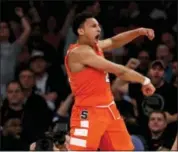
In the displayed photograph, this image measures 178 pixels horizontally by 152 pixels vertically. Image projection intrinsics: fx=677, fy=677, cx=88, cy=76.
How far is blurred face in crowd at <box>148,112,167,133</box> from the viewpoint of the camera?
6.90 m

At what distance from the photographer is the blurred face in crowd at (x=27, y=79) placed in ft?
26.0

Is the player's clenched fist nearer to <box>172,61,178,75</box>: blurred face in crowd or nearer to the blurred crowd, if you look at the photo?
the blurred crowd

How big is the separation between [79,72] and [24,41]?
358 centimetres

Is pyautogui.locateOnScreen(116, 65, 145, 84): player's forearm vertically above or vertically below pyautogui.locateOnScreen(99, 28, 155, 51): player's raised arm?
below

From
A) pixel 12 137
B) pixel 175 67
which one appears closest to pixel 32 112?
pixel 12 137

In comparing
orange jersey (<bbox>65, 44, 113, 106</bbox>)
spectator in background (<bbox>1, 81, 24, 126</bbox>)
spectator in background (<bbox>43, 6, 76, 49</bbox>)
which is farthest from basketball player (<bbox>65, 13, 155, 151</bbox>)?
spectator in background (<bbox>43, 6, 76, 49</bbox>)

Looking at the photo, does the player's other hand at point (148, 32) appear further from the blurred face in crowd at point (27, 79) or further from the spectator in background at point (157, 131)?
the blurred face in crowd at point (27, 79)

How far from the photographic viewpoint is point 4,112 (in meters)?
7.45

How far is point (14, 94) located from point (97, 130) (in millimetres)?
2506

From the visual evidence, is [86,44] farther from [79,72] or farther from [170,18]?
[170,18]

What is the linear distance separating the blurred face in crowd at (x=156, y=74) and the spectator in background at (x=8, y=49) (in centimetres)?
178

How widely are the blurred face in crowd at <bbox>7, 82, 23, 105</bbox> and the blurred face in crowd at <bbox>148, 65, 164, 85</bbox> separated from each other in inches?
58.2

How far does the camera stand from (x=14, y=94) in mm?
7523

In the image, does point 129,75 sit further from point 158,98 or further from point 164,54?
point 164,54
